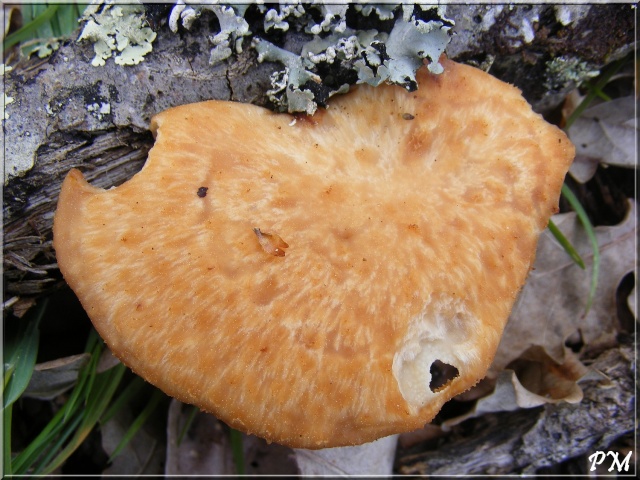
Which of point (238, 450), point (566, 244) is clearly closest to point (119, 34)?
point (238, 450)

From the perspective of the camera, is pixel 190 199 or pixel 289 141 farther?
pixel 289 141

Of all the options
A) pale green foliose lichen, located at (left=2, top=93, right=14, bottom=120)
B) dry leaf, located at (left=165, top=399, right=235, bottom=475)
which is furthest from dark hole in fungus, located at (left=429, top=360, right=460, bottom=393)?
pale green foliose lichen, located at (left=2, top=93, right=14, bottom=120)

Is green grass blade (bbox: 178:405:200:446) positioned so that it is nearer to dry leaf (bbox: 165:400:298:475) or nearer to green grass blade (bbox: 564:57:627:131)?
dry leaf (bbox: 165:400:298:475)

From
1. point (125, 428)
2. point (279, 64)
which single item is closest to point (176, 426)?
point (125, 428)

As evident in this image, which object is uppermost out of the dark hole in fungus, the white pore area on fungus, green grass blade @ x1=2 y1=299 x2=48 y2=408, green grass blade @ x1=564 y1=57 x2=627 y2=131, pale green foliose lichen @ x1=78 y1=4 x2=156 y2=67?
pale green foliose lichen @ x1=78 y1=4 x2=156 y2=67

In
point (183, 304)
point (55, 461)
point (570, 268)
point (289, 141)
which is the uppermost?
point (289, 141)

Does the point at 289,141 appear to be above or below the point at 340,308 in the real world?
above

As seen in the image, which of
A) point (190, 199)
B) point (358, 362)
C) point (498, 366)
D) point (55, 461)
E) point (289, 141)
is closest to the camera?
point (358, 362)

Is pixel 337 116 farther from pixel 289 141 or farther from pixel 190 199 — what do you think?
pixel 190 199

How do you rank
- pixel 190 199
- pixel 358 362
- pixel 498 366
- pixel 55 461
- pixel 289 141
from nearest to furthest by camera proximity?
pixel 358 362 < pixel 190 199 < pixel 289 141 < pixel 55 461 < pixel 498 366
